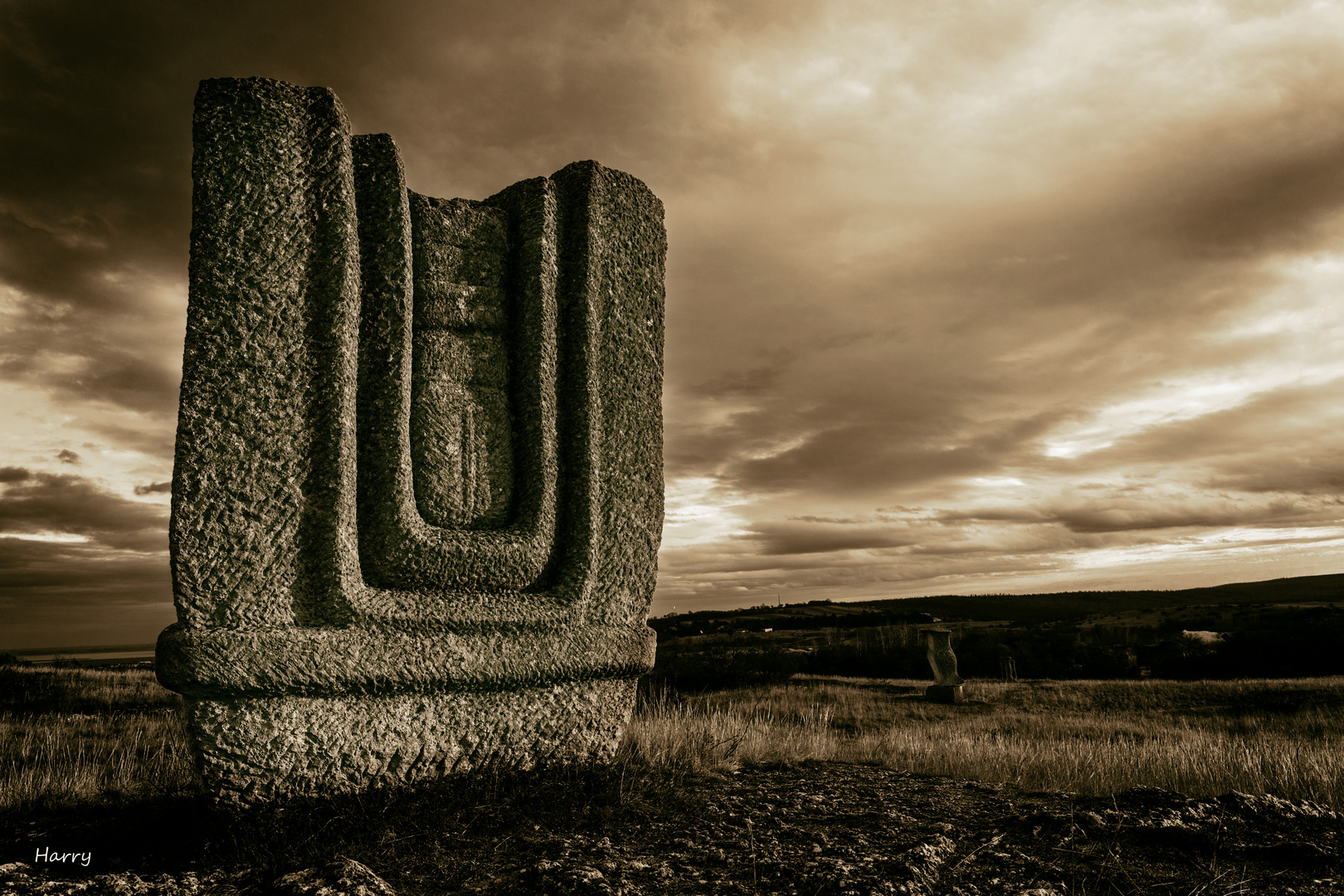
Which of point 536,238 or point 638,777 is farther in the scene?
point 536,238

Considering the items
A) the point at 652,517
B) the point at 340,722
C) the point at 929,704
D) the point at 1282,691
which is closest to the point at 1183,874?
the point at 652,517

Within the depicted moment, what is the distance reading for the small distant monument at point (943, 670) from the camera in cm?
1580

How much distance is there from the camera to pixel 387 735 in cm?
323

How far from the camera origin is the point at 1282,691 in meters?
14.9

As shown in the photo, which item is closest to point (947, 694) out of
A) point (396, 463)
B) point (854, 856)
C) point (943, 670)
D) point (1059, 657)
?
point (943, 670)

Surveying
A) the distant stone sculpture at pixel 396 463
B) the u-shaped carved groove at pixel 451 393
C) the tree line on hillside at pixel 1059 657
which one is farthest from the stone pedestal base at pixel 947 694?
the u-shaped carved groove at pixel 451 393

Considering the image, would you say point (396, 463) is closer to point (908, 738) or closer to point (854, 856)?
point (854, 856)

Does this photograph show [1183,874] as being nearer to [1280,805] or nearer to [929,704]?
[1280,805]

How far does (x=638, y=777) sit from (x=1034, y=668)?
75.5 feet

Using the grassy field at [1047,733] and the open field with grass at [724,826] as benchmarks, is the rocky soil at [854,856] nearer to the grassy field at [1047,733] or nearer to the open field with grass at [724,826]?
the open field with grass at [724,826]

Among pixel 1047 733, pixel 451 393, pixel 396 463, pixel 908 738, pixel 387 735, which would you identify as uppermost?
pixel 451 393

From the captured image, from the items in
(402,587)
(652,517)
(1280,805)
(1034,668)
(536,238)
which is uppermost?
(536,238)

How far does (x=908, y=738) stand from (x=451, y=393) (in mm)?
5432

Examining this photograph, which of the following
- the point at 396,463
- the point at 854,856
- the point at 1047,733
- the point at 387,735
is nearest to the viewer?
the point at 854,856
